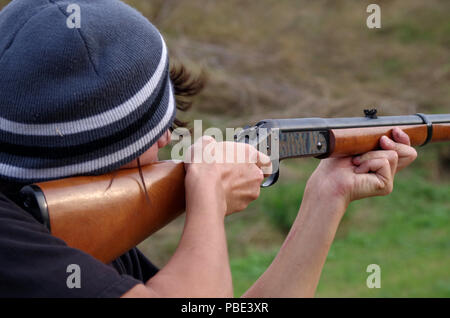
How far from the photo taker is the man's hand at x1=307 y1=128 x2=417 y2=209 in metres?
2.42

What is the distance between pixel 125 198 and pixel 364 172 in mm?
1372

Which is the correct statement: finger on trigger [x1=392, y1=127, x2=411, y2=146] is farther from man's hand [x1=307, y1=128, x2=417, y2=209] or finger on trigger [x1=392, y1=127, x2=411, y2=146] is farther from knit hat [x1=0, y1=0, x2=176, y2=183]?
knit hat [x1=0, y1=0, x2=176, y2=183]

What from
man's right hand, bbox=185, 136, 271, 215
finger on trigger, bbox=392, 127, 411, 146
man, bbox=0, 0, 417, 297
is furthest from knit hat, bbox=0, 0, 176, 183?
finger on trigger, bbox=392, 127, 411, 146

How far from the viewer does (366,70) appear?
11.7m

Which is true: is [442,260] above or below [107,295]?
below

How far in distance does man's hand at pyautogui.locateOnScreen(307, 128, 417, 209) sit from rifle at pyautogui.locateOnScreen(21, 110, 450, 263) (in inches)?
5.4

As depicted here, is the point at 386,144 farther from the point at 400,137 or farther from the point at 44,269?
the point at 44,269

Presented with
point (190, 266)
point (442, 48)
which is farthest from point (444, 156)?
point (190, 266)

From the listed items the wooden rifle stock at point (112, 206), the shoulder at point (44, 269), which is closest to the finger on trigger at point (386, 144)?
the wooden rifle stock at point (112, 206)

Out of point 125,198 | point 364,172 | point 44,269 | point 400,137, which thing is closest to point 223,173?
point 125,198

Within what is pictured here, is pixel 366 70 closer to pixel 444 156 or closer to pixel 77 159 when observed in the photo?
pixel 444 156

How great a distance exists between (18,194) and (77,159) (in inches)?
8.2

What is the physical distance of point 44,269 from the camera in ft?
4.27

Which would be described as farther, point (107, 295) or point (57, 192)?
point (57, 192)
